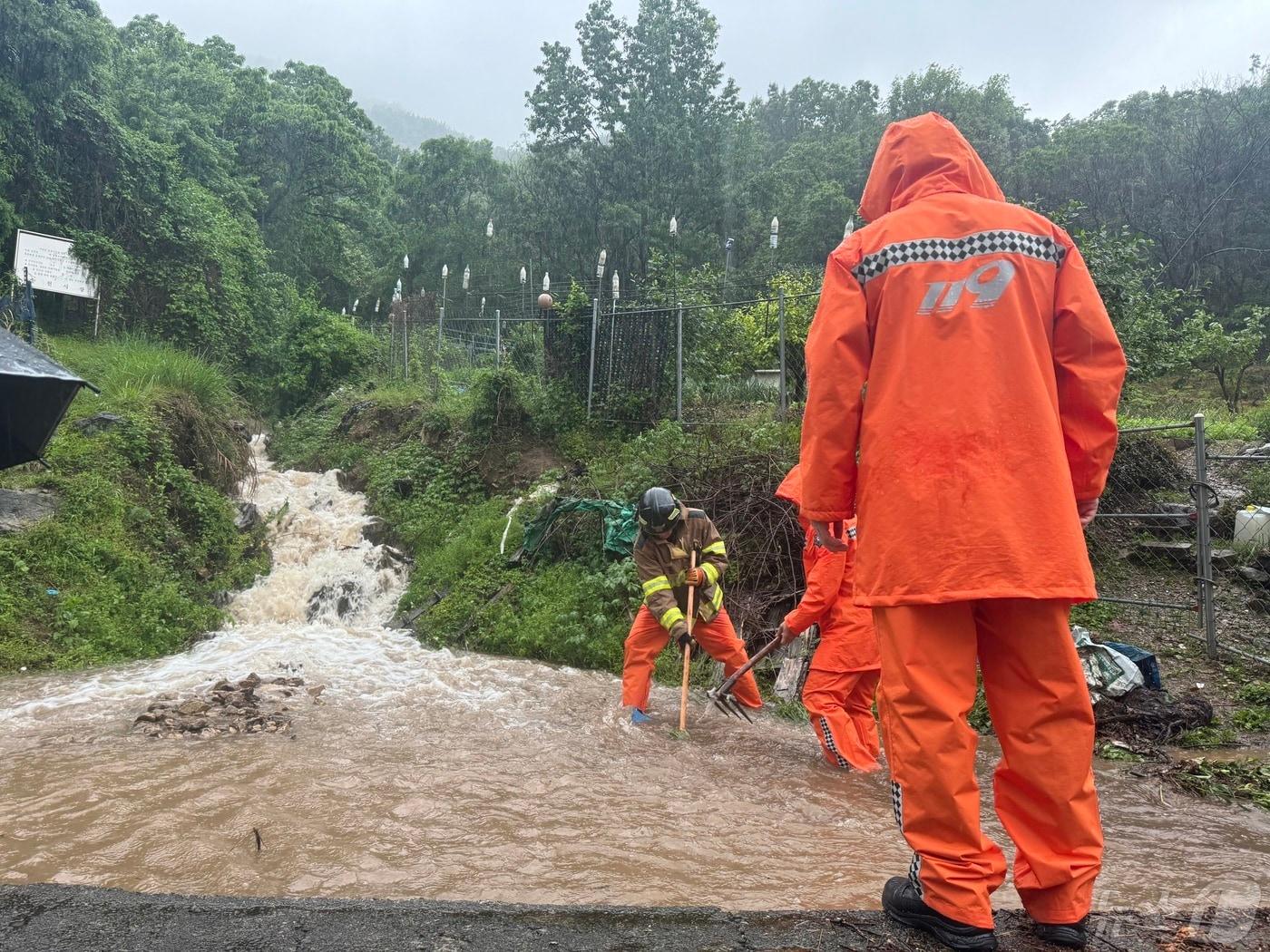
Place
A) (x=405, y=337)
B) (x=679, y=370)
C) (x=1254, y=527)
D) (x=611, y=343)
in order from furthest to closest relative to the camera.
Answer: (x=405, y=337) < (x=611, y=343) < (x=679, y=370) < (x=1254, y=527)

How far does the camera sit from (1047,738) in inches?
81.9

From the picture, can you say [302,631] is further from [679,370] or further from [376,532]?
[679,370]

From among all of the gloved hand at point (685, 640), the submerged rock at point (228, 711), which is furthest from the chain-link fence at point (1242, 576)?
the submerged rock at point (228, 711)

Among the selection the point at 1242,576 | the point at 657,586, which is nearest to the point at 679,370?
the point at 657,586

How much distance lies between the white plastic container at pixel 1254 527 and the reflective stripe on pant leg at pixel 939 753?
6349 millimetres

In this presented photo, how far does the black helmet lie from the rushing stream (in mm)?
1374

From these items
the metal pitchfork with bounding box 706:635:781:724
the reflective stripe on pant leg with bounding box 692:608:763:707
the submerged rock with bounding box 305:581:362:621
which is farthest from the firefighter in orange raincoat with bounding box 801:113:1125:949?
the submerged rock with bounding box 305:581:362:621

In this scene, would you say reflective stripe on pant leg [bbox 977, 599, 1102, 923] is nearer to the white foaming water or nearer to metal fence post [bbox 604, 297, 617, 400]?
the white foaming water

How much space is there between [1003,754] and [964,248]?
1.40m

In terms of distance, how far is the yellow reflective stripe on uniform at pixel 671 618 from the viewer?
5.35 metres

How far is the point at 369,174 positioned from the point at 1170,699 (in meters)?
33.7

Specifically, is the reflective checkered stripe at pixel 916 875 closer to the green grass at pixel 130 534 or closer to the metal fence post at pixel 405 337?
the green grass at pixel 130 534

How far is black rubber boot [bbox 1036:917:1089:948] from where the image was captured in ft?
6.43

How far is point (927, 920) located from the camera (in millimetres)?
2014
